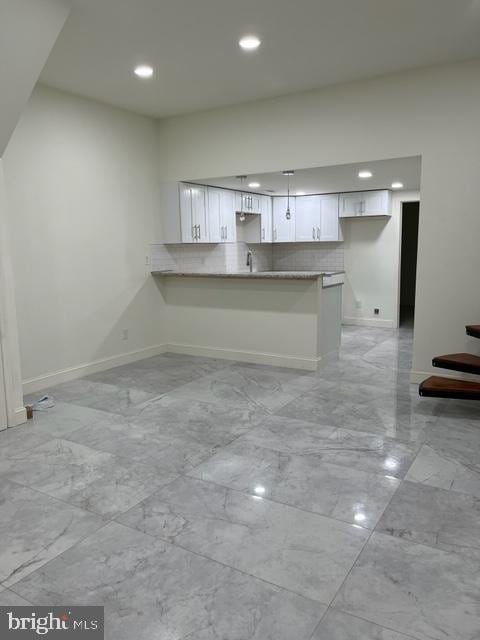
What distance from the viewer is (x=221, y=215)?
265 inches

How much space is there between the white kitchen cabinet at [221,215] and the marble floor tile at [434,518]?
465cm

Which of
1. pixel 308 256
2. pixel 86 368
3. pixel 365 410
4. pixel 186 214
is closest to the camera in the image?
pixel 365 410

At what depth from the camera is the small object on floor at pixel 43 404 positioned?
407cm

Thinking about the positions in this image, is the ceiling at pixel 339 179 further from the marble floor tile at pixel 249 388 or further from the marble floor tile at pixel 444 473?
the marble floor tile at pixel 444 473

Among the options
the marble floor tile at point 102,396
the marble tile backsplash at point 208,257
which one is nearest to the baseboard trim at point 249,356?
the marble tile backsplash at point 208,257

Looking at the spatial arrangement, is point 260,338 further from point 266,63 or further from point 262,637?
point 262,637

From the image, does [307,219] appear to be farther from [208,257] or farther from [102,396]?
[102,396]

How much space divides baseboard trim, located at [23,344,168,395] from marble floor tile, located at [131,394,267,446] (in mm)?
1277

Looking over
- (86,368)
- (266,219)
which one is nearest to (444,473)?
(86,368)

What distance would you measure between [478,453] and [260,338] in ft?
9.46

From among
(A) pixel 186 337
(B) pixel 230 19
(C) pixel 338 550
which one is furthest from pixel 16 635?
(A) pixel 186 337

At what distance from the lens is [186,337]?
6.17 m

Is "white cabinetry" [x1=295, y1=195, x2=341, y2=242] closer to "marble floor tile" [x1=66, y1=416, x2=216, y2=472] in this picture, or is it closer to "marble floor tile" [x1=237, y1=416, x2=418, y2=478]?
"marble floor tile" [x1=237, y1=416, x2=418, y2=478]

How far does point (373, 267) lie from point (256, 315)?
323 centimetres
